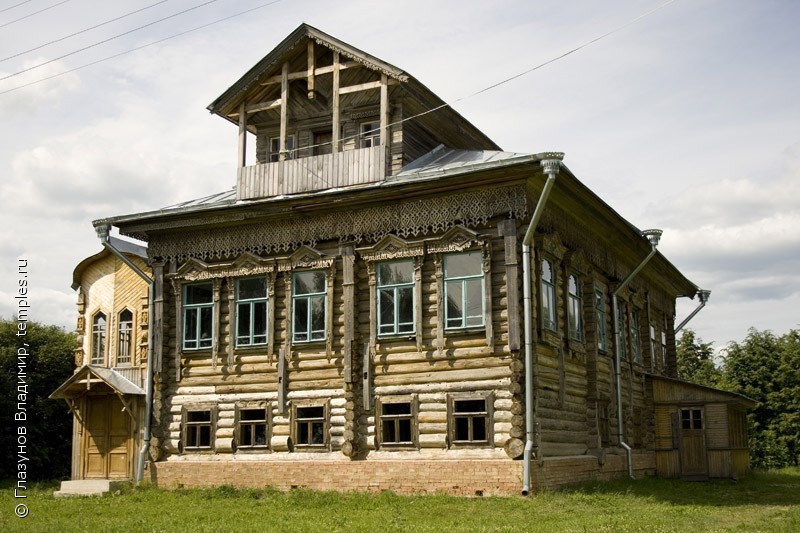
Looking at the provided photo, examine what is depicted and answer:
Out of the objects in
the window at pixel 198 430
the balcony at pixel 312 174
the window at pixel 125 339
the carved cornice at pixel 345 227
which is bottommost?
the window at pixel 198 430

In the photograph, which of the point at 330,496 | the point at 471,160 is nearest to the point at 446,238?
the point at 471,160

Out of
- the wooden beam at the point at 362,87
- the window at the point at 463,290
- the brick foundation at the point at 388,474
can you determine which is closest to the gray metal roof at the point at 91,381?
the brick foundation at the point at 388,474

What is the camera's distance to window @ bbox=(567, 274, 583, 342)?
22.2 m

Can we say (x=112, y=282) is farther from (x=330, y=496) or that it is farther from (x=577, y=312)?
(x=577, y=312)

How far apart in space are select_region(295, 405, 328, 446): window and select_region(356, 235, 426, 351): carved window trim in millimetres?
2062

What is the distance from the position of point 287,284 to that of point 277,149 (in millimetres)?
3952

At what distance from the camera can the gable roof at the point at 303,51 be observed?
21.5m

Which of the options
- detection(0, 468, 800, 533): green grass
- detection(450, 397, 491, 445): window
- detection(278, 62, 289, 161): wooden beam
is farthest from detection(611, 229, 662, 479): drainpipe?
detection(278, 62, 289, 161): wooden beam

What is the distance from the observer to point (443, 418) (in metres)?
Answer: 19.6

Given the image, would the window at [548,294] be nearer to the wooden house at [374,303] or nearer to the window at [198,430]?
the wooden house at [374,303]

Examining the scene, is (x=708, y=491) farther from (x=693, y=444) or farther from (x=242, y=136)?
(x=242, y=136)

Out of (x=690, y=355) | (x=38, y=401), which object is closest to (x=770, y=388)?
(x=690, y=355)

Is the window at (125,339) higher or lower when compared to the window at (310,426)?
higher

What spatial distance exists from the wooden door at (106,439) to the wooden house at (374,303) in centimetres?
173
